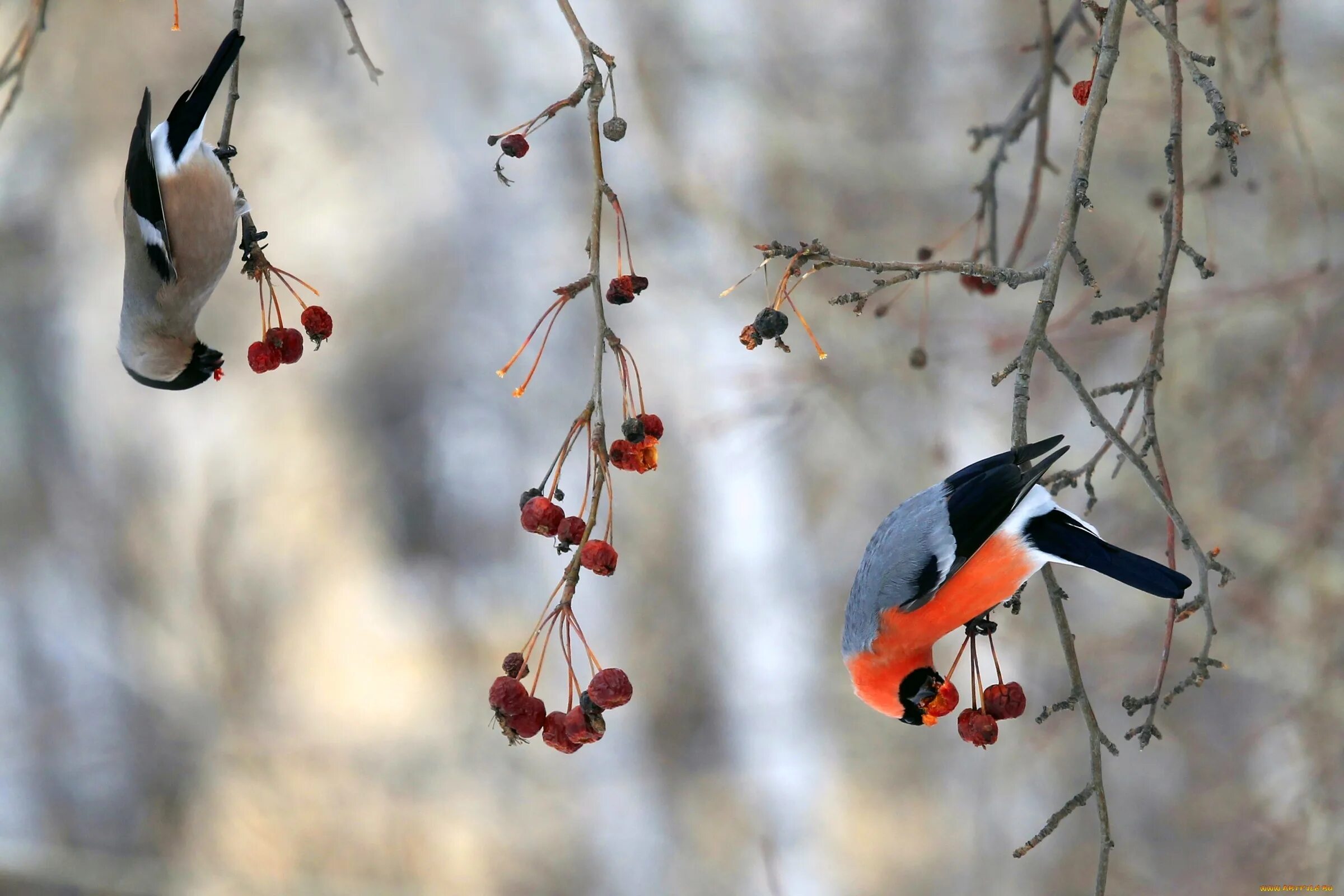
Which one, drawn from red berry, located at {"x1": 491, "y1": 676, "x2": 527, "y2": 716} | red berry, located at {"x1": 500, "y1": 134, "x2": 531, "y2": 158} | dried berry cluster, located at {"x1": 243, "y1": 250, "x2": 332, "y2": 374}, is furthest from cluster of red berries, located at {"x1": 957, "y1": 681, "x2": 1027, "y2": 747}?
dried berry cluster, located at {"x1": 243, "y1": 250, "x2": 332, "y2": 374}

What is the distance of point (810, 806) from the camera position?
451cm

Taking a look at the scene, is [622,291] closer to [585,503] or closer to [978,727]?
[585,503]

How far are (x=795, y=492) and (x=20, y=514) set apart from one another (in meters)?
3.35

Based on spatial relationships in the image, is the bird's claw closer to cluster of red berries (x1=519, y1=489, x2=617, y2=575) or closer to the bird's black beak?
the bird's black beak

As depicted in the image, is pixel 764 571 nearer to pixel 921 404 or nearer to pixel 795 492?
pixel 795 492

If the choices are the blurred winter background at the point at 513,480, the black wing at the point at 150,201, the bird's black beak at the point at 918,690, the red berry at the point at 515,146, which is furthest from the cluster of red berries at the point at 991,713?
the blurred winter background at the point at 513,480

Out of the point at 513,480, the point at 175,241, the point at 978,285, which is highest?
the point at 513,480

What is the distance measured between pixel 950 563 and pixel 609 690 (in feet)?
1.83

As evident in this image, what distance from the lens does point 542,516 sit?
125 cm

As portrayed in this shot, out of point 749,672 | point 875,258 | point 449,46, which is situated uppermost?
point 449,46

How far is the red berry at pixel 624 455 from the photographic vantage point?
50.0 inches

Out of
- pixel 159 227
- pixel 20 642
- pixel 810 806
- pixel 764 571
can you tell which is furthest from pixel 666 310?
pixel 20 642

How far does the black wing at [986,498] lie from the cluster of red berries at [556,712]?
550mm

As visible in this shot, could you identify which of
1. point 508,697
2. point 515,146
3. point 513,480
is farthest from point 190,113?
point 513,480
